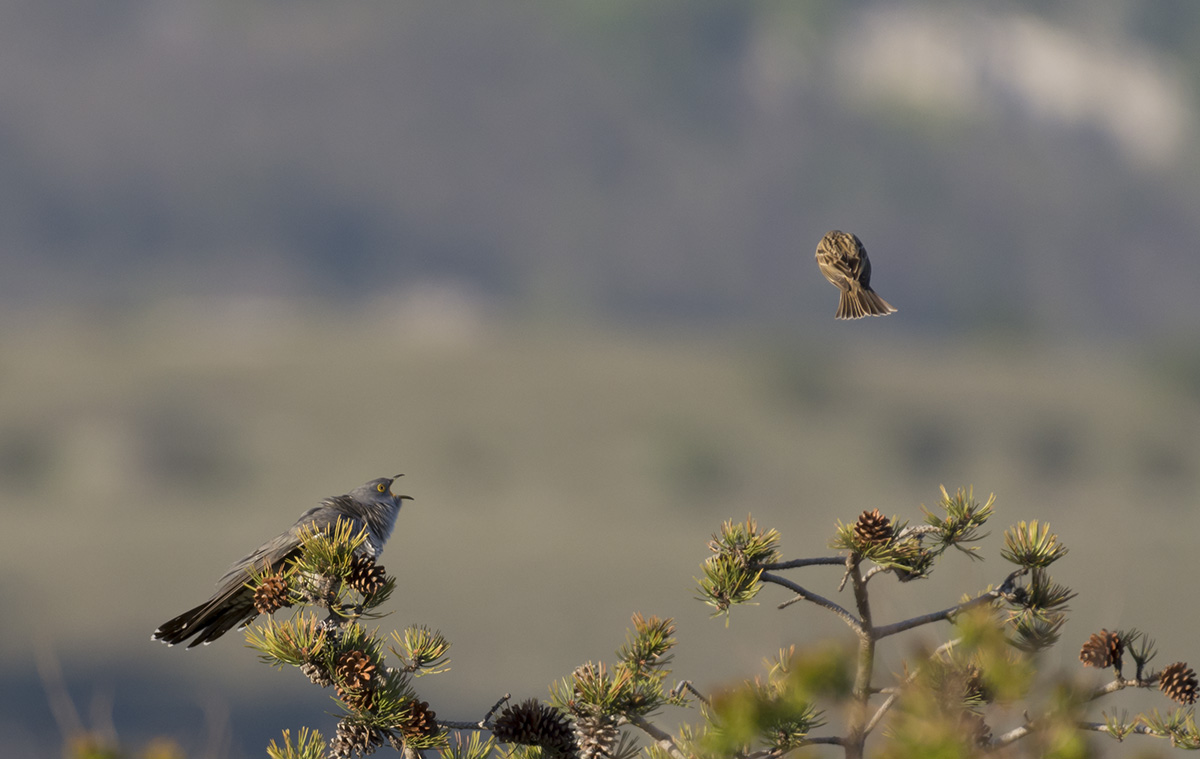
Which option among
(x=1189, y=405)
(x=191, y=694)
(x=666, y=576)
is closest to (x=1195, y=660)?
(x=666, y=576)

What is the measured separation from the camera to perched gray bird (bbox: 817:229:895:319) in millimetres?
7710

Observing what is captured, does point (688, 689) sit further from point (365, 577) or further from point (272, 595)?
point (272, 595)

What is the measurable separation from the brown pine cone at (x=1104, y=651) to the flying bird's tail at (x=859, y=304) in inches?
113

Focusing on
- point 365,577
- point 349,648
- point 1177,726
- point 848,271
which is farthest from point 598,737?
point 848,271

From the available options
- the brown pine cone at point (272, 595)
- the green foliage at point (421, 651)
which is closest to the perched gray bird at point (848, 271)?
the green foliage at point (421, 651)

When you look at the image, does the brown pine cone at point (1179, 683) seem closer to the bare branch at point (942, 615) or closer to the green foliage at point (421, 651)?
the bare branch at point (942, 615)

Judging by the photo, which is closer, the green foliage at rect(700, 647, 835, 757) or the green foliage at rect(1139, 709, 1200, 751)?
the green foliage at rect(700, 647, 835, 757)

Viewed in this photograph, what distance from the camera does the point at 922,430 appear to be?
372 ft

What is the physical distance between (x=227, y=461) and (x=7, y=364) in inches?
901

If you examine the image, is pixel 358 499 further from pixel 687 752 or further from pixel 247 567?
pixel 687 752

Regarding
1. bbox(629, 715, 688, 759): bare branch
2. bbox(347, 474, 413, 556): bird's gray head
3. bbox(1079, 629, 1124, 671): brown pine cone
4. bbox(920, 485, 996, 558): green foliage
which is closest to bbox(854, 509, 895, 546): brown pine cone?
bbox(920, 485, 996, 558): green foliage

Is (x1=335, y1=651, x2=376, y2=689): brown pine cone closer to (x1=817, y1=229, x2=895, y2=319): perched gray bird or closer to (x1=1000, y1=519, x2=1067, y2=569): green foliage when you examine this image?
(x1=1000, y1=519, x2=1067, y2=569): green foliage

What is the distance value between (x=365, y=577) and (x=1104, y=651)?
→ 2.67 meters

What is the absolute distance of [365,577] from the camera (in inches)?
206
